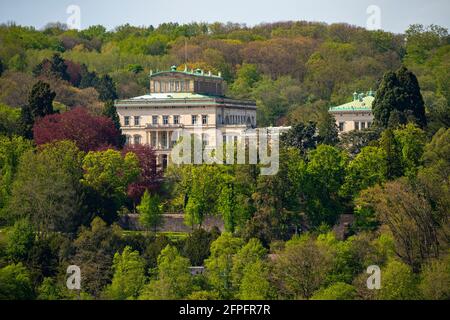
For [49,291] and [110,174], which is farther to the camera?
[110,174]

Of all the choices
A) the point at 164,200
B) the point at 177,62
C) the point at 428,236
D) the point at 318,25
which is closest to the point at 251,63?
the point at 177,62

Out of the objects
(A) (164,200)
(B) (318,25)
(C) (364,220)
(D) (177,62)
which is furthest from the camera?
(B) (318,25)

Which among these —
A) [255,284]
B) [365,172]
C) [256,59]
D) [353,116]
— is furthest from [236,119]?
[256,59]

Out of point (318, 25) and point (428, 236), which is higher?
point (318, 25)

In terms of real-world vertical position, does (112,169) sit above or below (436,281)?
above

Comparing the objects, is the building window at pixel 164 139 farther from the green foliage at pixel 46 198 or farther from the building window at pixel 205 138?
the green foliage at pixel 46 198

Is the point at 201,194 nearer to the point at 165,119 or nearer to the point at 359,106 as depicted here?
the point at 165,119

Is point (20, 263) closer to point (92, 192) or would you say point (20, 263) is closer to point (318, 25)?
point (92, 192)
